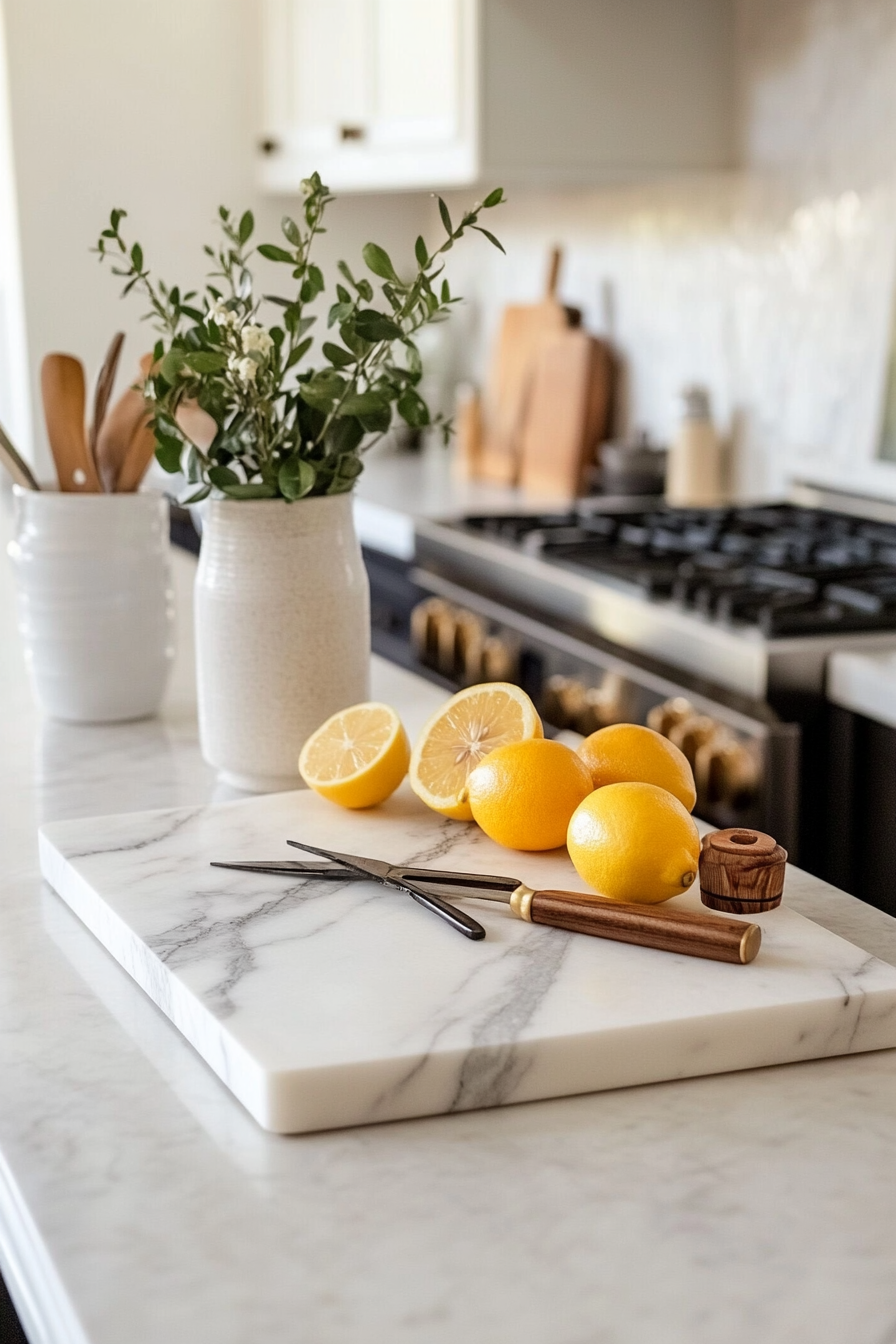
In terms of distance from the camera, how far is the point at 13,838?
1.18 meters

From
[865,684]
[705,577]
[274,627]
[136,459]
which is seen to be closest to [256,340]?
[274,627]

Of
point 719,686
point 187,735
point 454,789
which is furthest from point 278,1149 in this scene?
point 719,686

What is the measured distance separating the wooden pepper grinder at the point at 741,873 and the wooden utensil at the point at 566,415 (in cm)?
212

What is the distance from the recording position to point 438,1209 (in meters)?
0.67

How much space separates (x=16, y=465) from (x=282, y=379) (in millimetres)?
379

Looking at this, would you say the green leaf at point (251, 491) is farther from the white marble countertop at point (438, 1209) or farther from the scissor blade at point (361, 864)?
the white marble countertop at point (438, 1209)

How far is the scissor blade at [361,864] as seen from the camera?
96 centimetres

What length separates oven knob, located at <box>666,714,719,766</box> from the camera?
1797 millimetres

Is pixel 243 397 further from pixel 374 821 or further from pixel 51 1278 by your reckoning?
pixel 51 1278

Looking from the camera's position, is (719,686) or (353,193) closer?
(719,686)

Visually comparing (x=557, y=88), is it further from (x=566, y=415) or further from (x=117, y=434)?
(x=117, y=434)

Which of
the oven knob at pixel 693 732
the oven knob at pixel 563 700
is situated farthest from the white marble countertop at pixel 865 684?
the oven knob at pixel 563 700

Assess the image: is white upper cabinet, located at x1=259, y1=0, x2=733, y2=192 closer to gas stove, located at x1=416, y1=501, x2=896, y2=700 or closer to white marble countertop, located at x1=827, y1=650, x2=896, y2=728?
gas stove, located at x1=416, y1=501, x2=896, y2=700

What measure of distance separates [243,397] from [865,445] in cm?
155
